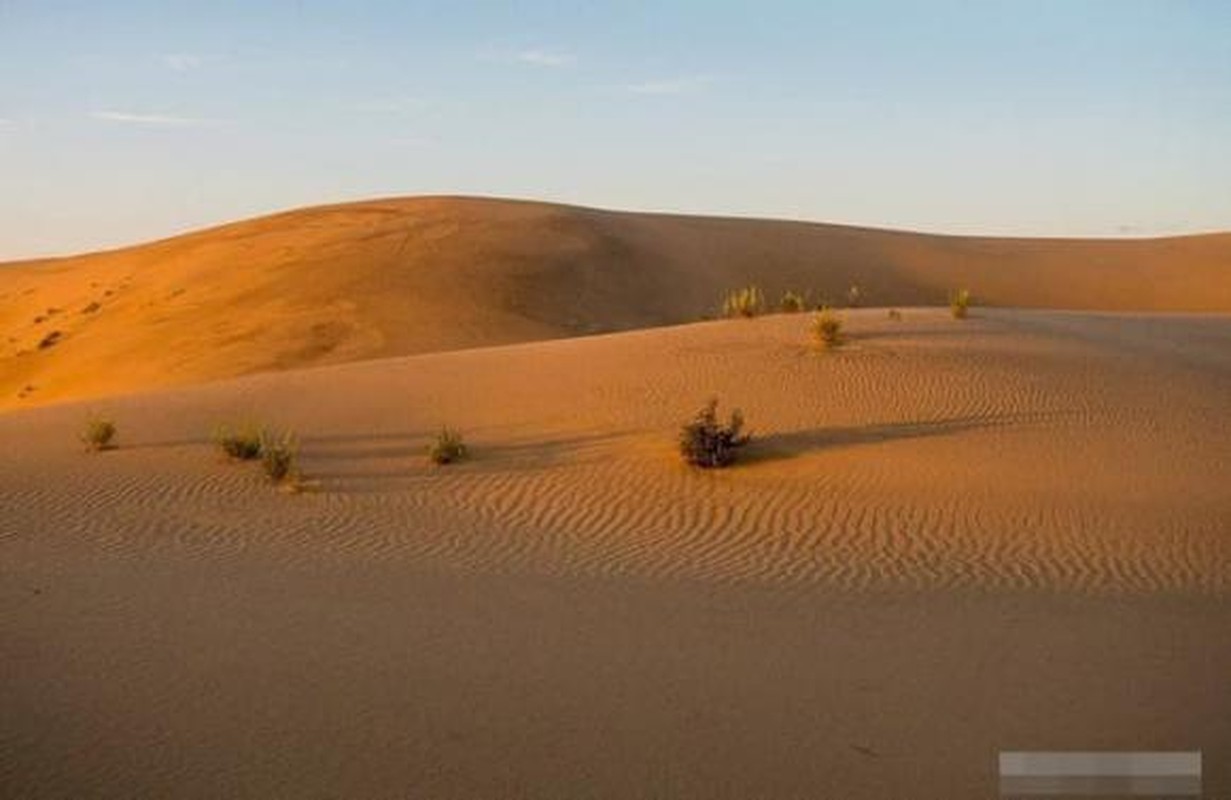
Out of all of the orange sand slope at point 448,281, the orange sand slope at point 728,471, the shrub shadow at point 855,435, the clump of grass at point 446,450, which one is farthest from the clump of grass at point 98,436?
the orange sand slope at point 448,281

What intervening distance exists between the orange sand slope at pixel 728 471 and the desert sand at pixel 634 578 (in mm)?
53

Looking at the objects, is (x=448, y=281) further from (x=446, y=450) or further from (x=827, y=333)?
(x=446, y=450)

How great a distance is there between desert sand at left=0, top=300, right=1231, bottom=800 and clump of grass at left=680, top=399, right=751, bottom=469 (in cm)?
24

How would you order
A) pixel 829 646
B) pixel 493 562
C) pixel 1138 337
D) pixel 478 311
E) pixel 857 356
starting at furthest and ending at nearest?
pixel 478 311
pixel 1138 337
pixel 857 356
pixel 493 562
pixel 829 646

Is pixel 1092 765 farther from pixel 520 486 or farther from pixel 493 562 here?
pixel 520 486

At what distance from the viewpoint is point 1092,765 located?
18.9 ft

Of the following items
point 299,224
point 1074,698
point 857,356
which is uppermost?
point 299,224

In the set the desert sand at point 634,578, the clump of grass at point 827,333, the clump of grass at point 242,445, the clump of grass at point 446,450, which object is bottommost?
the desert sand at point 634,578

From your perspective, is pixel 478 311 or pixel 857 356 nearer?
pixel 857 356

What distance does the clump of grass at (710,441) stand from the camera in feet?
42.7

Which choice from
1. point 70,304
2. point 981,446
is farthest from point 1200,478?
point 70,304

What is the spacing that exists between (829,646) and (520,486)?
210 inches

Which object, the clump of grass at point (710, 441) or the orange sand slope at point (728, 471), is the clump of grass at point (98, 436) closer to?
the orange sand slope at point (728, 471)

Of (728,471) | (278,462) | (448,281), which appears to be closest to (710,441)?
(728,471)
